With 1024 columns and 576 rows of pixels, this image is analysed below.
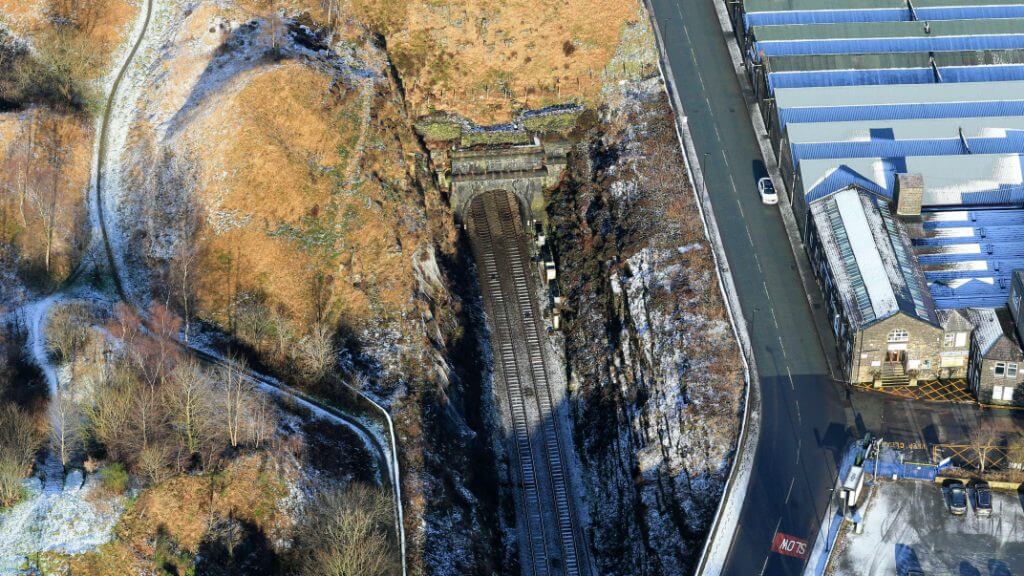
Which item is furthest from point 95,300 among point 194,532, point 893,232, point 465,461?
point 893,232

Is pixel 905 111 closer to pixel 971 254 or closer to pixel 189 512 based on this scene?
pixel 971 254

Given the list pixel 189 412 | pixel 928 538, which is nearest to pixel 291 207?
pixel 189 412

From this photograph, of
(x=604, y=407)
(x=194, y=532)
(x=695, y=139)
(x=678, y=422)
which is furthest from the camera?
(x=695, y=139)

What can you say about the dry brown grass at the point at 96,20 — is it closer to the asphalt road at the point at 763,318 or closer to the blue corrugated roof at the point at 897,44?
the asphalt road at the point at 763,318

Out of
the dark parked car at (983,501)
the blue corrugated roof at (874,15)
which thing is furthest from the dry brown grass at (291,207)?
the dark parked car at (983,501)

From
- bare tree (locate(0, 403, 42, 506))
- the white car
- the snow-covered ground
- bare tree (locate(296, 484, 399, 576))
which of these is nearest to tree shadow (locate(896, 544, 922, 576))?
bare tree (locate(296, 484, 399, 576))

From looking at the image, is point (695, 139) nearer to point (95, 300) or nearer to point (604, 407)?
point (604, 407)
